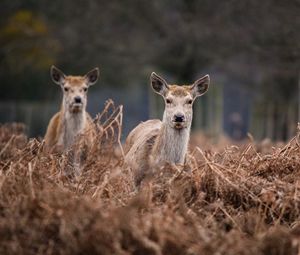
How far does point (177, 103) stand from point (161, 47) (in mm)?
15438

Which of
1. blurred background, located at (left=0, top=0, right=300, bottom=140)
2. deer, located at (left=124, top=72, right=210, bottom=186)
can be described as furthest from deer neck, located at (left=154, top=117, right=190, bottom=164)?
blurred background, located at (left=0, top=0, right=300, bottom=140)

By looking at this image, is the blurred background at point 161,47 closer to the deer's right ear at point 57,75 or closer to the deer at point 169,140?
the deer's right ear at point 57,75

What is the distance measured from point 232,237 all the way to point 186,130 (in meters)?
3.67

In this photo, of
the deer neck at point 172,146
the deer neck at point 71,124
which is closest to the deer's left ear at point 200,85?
the deer neck at point 172,146

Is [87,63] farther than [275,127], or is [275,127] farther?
[87,63]

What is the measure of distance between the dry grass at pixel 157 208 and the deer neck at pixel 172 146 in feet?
1.26

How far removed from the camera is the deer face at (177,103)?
9.39 metres

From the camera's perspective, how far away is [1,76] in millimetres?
31516

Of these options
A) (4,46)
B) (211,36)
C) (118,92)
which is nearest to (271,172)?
(211,36)

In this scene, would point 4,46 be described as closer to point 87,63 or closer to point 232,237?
point 87,63

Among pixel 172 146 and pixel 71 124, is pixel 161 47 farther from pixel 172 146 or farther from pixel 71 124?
pixel 172 146

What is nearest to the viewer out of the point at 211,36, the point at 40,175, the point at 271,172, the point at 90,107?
the point at 40,175

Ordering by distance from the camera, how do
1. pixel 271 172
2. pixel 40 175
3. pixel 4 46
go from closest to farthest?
1. pixel 40 175
2. pixel 271 172
3. pixel 4 46

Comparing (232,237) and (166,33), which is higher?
(166,33)
